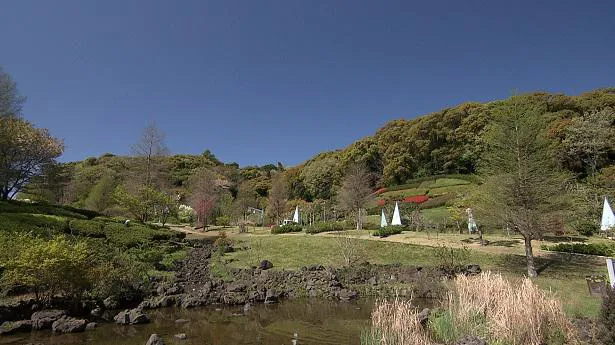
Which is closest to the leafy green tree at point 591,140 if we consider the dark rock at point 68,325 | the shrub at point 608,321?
the shrub at point 608,321

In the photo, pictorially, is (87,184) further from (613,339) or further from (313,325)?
(613,339)

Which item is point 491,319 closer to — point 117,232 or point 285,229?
point 117,232

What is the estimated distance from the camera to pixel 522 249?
74.0ft

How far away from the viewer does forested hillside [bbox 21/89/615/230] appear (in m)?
38.2

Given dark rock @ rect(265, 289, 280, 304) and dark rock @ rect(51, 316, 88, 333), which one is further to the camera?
dark rock @ rect(265, 289, 280, 304)

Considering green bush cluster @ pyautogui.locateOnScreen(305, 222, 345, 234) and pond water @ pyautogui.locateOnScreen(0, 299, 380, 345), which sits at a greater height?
green bush cluster @ pyautogui.locateOnScreen(305, 222, 345, 234)

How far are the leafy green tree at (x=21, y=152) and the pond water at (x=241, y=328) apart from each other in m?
22.0

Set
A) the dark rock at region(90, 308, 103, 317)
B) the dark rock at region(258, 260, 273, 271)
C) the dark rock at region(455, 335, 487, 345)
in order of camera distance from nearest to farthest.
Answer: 1. the dark rock at region(455, 335, 487, 345)
2. the dark rock at region(90, 308, 103, 317)
3. the dark rock at region(258, 260, 273, 271)

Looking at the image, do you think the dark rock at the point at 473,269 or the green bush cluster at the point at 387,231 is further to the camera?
the green bush cluster at the point at 387,231

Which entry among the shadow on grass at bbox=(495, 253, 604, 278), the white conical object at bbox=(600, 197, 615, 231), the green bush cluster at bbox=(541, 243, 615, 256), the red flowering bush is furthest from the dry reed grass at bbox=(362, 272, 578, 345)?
the red flowering bush

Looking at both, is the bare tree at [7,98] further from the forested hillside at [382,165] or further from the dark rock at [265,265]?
the dark rock at [265,265]

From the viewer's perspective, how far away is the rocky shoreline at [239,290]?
456 inches

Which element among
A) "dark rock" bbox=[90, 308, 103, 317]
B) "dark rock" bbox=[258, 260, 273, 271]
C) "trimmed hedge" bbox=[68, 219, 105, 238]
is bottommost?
"dark rock" bbox=[90, 308, 103, 317]

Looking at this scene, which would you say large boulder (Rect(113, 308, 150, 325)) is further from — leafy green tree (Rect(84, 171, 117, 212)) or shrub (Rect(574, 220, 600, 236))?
leafy green tree (Rect(84, 171, 117, 212))
